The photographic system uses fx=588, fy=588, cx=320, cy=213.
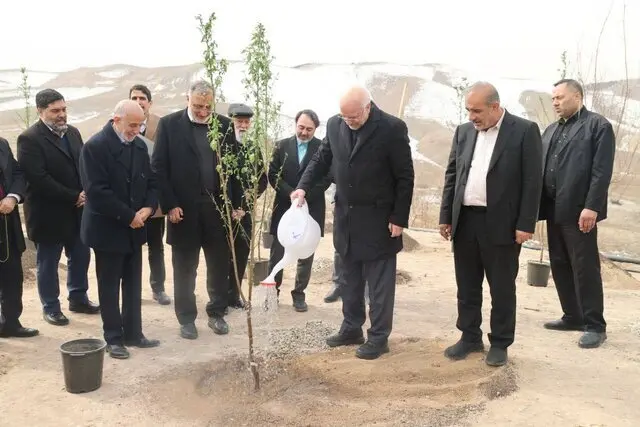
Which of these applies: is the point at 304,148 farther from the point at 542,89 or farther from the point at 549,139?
the point at 542,89

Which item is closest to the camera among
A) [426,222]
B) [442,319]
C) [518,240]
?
[518,240]

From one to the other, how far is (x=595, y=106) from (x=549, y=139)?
6.83 metres

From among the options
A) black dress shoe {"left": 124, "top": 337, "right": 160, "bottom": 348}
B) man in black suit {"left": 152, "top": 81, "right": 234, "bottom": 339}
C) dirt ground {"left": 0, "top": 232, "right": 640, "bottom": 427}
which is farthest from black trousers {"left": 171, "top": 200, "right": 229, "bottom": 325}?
black dress shoe {"left": 124, "top": 337, "right": 160, "bottom": 348}

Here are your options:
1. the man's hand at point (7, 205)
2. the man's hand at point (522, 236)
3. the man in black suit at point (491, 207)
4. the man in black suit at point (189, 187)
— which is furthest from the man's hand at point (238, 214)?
the man's hand at point (522, 236)

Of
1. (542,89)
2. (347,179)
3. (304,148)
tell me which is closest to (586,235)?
(347,179)

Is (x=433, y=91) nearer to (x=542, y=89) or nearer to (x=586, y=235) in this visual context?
(x=542, y=89)

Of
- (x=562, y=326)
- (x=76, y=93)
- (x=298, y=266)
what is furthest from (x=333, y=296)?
(x=76, y=93)

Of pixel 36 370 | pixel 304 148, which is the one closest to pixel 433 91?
pixel 304 148

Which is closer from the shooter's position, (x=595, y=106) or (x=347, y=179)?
(x=347, y=179)

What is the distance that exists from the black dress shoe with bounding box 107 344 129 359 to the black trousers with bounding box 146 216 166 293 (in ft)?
5.04

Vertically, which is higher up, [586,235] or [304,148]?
[304,148]

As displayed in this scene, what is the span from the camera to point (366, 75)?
35844mm

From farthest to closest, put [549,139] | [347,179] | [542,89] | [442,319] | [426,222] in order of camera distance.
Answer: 1. [542,89]
2. [426,222]
3. [442,319]
4. [549,139]
5. [347,179]

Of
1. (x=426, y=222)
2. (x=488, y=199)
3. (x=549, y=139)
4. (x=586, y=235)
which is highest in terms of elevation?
(x=549, y=139)
